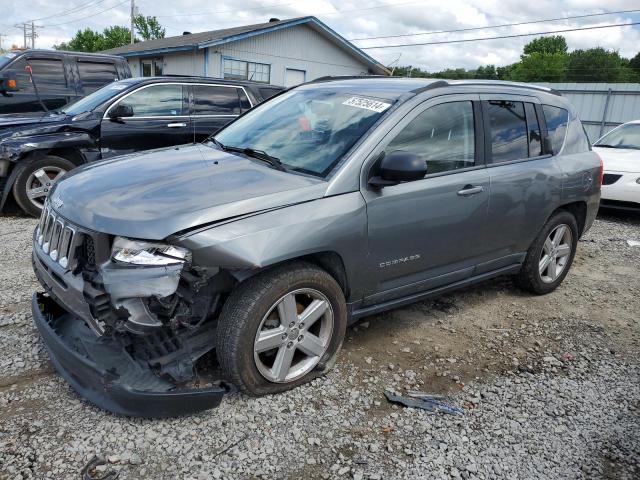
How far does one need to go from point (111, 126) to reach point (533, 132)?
17.2 feet

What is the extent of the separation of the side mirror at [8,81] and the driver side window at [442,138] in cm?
746

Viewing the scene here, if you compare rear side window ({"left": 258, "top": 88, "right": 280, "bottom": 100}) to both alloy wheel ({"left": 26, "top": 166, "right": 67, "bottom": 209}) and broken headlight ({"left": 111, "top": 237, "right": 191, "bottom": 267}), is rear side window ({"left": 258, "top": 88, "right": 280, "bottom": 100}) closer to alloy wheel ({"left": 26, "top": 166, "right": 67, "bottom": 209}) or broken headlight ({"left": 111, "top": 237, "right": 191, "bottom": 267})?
alloy wheel ({"left": 26, "top": 166, "right": 67, "bottom": 209})

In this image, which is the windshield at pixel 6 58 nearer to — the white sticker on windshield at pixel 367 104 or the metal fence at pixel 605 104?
the white sticker on windshield at pixel 367 104

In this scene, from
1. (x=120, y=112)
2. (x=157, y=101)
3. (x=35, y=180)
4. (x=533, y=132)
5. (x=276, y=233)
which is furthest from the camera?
(x=157, y=101)

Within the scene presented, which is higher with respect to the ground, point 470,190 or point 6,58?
point 6,58

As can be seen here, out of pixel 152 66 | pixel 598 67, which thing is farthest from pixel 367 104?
pixel 598 67

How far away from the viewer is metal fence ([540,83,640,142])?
56.1 feet

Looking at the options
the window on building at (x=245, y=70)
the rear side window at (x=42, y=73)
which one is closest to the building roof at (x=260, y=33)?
the window on building at (x=245, y=70)

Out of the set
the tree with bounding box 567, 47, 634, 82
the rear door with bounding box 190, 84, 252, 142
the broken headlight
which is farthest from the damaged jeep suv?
the tree with bounding box 567, 47, 634, 82

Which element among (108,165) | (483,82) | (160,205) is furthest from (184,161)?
(483,82)

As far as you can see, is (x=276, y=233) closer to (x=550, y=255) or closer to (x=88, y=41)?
(x=550, y=255)

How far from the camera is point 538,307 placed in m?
4.74

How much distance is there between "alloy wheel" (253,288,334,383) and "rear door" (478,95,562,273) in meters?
1.57

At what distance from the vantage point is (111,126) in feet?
22.8
